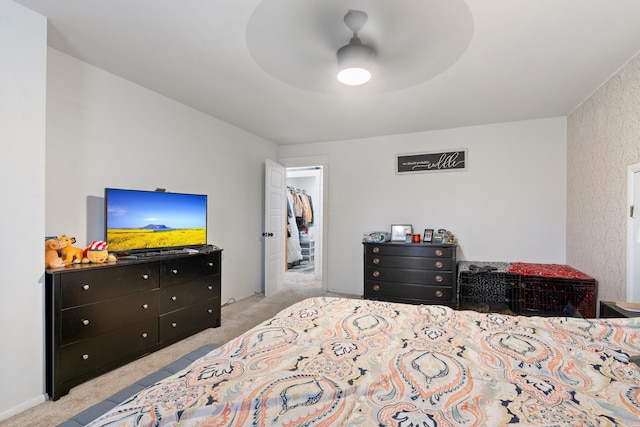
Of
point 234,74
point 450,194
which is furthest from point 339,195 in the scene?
point 234,74

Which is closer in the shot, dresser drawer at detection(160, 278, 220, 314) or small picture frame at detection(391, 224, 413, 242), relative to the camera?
dresser drawer at detection(160, 278, 220, 314)

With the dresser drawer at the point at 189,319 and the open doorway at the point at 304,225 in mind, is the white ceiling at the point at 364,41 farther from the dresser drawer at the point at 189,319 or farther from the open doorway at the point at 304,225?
the open doorway at the point at 304,225

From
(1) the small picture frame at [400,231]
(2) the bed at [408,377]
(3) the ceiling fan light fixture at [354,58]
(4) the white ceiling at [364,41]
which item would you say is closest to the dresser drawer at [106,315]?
(2) the bed at [408,377]

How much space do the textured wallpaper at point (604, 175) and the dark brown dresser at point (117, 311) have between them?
12.0ft

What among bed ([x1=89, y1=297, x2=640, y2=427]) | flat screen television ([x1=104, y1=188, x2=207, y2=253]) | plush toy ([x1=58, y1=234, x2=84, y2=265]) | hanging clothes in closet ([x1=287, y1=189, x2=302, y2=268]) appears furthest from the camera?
hanging clothes in closet ([x1=287, y1=189, x2=302, y2=268])

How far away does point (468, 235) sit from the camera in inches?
164

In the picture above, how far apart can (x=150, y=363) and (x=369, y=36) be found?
290 centimetres

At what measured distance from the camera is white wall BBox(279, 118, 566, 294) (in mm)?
3811

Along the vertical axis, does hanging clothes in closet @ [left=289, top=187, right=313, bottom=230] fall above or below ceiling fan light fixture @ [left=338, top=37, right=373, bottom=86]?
below

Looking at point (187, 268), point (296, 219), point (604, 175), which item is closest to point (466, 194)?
point (604, 175)

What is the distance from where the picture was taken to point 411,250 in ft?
12.8

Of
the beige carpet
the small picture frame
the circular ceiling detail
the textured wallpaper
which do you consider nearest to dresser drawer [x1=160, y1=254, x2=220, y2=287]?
the beige carpet

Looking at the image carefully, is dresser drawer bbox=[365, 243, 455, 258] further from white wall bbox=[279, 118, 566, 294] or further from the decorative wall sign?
the decorative wall sign

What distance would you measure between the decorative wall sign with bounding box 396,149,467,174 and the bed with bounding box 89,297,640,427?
2929mm
